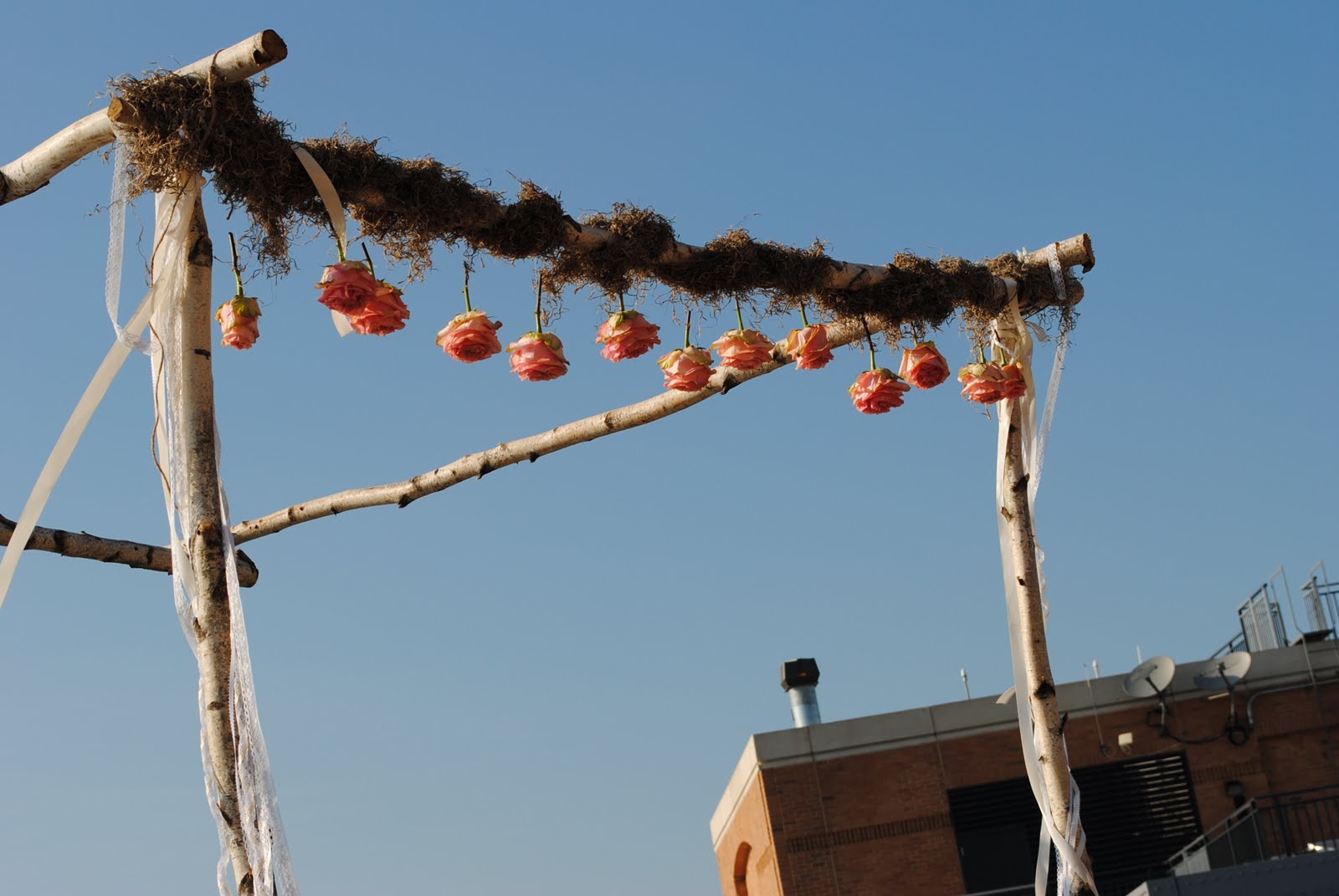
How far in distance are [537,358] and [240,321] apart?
53.3 inches

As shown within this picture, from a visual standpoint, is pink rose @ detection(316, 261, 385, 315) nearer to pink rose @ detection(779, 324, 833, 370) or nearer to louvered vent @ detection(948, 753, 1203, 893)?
pink rose @ detection(779, 324, 833, 370)

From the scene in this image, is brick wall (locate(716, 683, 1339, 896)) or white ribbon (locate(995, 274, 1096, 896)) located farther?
brick wall (locate(716, 683, 1339, 896))

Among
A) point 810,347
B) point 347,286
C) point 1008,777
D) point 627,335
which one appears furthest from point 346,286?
point 1008,777

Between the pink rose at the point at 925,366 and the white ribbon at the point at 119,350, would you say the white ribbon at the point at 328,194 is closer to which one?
the white ribbon at the point at 119,350

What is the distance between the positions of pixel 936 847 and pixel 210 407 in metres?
17.3

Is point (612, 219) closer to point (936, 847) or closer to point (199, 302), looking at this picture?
point (199, 302)

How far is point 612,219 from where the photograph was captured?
7.28 metres

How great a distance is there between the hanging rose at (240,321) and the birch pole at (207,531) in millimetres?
861

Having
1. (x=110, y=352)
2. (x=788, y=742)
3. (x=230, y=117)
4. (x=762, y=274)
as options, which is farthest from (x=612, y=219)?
(x=788, y=742)

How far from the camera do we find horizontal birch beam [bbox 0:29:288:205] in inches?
211

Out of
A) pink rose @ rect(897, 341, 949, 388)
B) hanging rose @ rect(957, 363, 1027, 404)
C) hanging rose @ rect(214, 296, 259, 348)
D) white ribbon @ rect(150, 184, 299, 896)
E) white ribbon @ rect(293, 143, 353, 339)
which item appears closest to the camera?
white ribbon @ rect(150, 184, 299, 896)

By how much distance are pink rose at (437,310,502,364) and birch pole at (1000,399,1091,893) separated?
3.92 metres

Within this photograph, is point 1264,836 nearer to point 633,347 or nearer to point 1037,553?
point 1037,553

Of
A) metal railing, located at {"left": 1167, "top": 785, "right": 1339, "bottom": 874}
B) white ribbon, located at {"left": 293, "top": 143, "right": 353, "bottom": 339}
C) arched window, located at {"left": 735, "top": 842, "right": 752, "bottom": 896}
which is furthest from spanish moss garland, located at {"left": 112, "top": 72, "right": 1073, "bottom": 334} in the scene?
arched window, located at {"left": 735, "top": 842, "right": 752, "bottom": 896}
